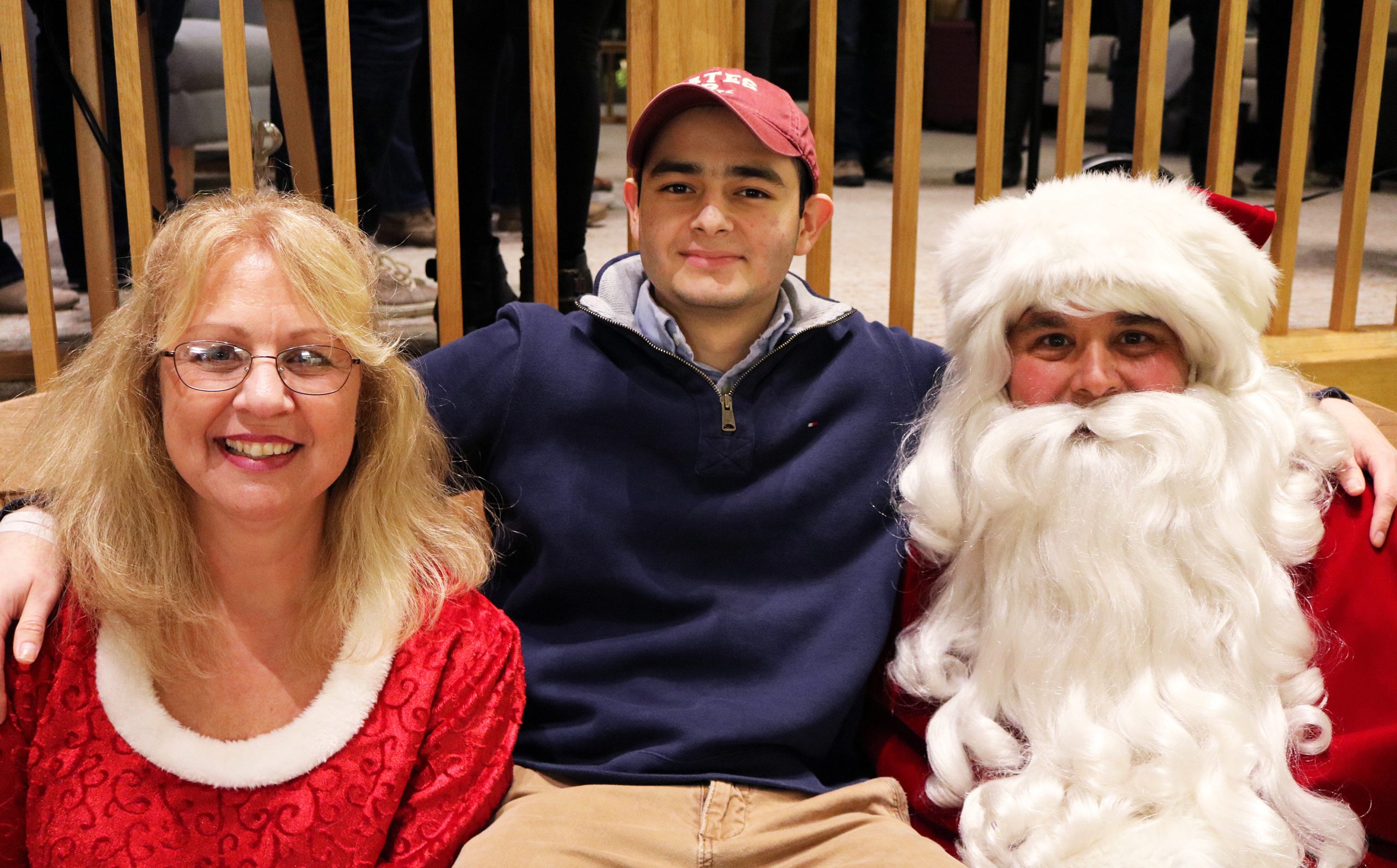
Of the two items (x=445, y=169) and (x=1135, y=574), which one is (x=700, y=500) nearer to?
(x=1135, y=574)

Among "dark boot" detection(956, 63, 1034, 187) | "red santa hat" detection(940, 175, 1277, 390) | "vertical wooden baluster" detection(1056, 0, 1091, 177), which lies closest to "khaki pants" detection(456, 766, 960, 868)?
"red santa hat" detection(940, 175, 1277, 390)

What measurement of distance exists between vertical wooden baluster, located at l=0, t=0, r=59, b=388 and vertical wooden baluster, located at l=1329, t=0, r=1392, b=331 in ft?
6.95

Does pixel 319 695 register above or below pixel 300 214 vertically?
below

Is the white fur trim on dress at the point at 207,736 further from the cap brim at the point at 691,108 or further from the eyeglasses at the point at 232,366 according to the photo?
the cap brim at the point at 691,108

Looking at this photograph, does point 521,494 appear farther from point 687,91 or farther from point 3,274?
point 3,274

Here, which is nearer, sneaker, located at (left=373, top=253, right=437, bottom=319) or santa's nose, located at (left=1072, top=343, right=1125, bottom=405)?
santa's nose, located at (left=1072, top=343, right=1125, bottom=405)

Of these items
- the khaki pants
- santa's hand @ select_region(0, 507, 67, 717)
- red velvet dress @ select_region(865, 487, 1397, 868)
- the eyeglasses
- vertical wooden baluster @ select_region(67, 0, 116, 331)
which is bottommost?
the khaki pants

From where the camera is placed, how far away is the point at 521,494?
1605 mm

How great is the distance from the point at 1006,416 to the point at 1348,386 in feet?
3.73

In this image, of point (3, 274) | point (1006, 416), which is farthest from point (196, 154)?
point (1006, 416)

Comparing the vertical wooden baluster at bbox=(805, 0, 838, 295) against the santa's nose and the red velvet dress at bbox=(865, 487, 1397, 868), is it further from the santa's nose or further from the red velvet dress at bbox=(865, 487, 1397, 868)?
the red velvet dress at bbox=(865, 487, 1397, 868)

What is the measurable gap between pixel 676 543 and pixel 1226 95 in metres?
1.31

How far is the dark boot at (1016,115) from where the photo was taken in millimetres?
4766

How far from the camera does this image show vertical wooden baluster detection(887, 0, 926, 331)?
204 centimetres
